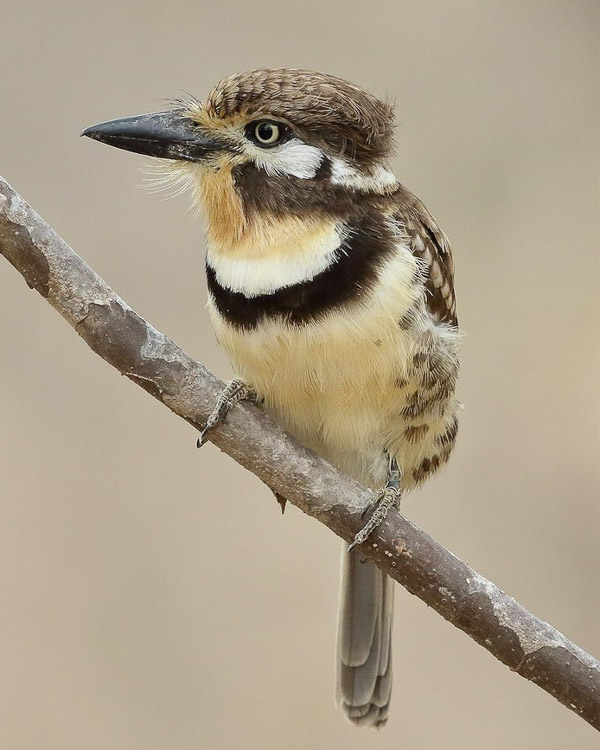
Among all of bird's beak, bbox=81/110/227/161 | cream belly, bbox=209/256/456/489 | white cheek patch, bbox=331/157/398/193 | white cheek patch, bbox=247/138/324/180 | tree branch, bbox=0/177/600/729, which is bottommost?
tree branch, bbox=0/177/600/729

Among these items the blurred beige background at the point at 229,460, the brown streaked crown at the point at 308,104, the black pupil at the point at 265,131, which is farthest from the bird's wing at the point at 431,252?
the blurred beige background at the point at 229,460

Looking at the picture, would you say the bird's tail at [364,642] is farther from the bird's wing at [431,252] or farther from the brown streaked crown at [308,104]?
the brown streaked crown at [308,104]

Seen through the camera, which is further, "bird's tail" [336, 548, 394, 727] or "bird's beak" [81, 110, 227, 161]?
"bird's tail" [336, 548, 394, 727]

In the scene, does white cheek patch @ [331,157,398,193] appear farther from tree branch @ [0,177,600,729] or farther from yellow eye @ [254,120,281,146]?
tree branch @ [0,177,600,729]

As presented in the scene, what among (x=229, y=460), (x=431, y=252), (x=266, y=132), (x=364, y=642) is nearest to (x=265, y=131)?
(x=266, y=132)

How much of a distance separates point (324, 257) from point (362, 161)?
163 millimetres

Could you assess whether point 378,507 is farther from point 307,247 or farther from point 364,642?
point 364,642

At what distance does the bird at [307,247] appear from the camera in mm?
1396

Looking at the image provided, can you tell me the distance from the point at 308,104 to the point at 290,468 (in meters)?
0.48

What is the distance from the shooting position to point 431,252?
152 cm

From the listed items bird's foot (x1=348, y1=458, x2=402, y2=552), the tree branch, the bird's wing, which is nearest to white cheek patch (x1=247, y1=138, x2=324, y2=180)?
the bird's wing

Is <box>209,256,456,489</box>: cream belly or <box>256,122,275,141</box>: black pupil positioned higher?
<box>256,122,275,141</box>: black pupil

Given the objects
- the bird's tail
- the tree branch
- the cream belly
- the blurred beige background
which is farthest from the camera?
the blurred beige background

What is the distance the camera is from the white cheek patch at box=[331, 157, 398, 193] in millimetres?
1423
